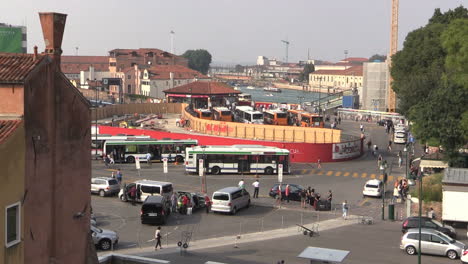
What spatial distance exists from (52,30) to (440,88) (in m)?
36.7

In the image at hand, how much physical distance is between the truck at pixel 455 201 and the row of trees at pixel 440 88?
1181cm

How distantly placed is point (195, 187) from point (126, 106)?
56594mm

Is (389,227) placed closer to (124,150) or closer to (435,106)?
(435,106)

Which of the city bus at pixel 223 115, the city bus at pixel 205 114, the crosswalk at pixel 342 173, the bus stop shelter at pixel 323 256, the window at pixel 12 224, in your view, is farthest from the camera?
the city bus at pixel 205 114

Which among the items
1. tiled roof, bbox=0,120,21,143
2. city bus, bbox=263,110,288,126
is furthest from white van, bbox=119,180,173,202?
city bus, bbox=263,110,288,126

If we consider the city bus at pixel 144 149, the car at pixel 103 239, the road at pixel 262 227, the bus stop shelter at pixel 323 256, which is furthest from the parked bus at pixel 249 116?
the bus stop shelter at pixel 323 256

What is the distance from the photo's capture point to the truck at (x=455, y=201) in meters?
32.9

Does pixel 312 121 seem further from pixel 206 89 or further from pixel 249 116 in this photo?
pixel 206 89

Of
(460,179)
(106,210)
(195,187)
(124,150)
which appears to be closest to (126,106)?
(124,150)

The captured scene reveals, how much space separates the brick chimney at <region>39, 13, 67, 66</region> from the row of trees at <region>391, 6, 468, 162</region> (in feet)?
110

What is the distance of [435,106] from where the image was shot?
45.8m

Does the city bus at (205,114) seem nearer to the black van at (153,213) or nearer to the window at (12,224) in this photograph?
the black van at (153,213)

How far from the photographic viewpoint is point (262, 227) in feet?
105

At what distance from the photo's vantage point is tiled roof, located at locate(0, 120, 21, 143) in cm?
1441
